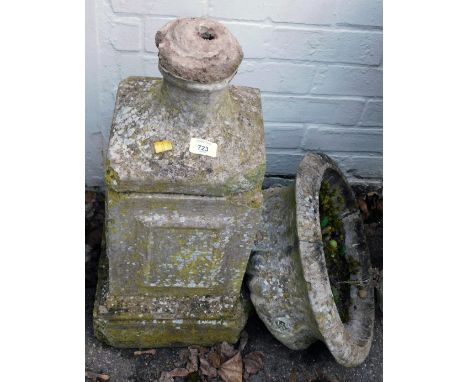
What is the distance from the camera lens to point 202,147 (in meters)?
1.74

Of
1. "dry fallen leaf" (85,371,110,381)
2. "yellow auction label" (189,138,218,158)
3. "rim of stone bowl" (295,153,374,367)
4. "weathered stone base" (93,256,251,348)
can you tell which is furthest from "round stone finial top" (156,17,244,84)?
"dry fallen leaf" (85,371,110,381)

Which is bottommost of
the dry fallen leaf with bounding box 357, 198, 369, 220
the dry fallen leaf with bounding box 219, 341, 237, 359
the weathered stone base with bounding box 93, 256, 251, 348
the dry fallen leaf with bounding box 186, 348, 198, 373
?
the dry fallen leaf with bounding box 186, 348, 198, 373

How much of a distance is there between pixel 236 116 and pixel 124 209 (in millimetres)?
453

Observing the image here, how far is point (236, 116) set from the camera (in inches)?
72.4

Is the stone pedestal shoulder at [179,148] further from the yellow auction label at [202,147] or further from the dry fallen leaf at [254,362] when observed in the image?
the dry fallen leaf at [254,362]

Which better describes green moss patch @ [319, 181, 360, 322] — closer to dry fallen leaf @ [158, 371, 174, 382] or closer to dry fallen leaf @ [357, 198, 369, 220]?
dry fallen leaf @ [357, 198, 369, 220]

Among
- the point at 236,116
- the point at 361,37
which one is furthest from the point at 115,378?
the point at 361,37

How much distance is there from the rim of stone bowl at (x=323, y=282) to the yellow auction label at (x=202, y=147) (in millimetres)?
550

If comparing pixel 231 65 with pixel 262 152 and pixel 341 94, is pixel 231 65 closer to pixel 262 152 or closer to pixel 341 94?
pixel 262 152

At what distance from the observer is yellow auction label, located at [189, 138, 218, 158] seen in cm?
174

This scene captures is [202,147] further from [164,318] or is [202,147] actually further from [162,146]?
[164,318]

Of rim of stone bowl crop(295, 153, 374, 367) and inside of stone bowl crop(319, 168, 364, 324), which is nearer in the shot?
rim of stone bowl crop(295, 153, 374, 367)

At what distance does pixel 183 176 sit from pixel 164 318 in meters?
0.78

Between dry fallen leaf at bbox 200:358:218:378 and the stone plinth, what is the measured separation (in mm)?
343
